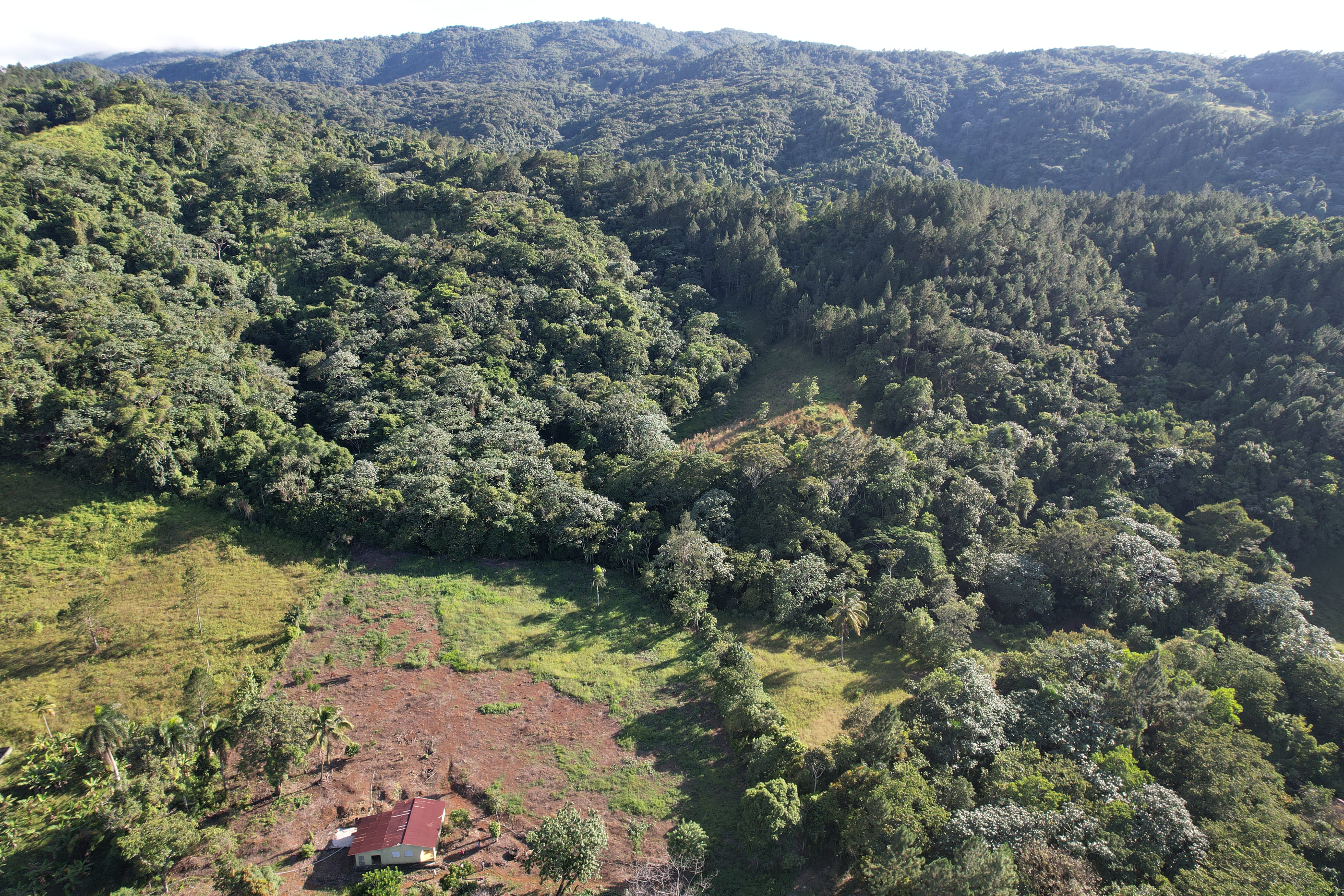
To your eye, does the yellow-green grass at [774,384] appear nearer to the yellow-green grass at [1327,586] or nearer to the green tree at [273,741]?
the yellow-green grass at [1327,586]

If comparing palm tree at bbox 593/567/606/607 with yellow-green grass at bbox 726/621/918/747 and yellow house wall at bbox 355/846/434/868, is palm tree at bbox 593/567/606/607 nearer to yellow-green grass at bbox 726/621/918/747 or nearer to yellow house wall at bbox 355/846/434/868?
yellow-green grass at bbox 726/621/918/747

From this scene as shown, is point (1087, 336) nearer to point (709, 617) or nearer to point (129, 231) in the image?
point (709, 617)

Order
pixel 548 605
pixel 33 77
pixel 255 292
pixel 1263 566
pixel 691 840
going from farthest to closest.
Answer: pixel 33 77 → pixel 255 292 → pixel 1263 566 → pixel 548 605 → pixel 691 840

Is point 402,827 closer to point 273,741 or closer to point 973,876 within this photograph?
point 273,741

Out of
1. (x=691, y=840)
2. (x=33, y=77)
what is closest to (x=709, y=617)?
(x=691, y=840)

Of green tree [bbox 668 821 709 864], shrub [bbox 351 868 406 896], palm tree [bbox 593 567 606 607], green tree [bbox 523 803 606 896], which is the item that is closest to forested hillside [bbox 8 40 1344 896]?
palm tree [bbox 593 567 606 607]
